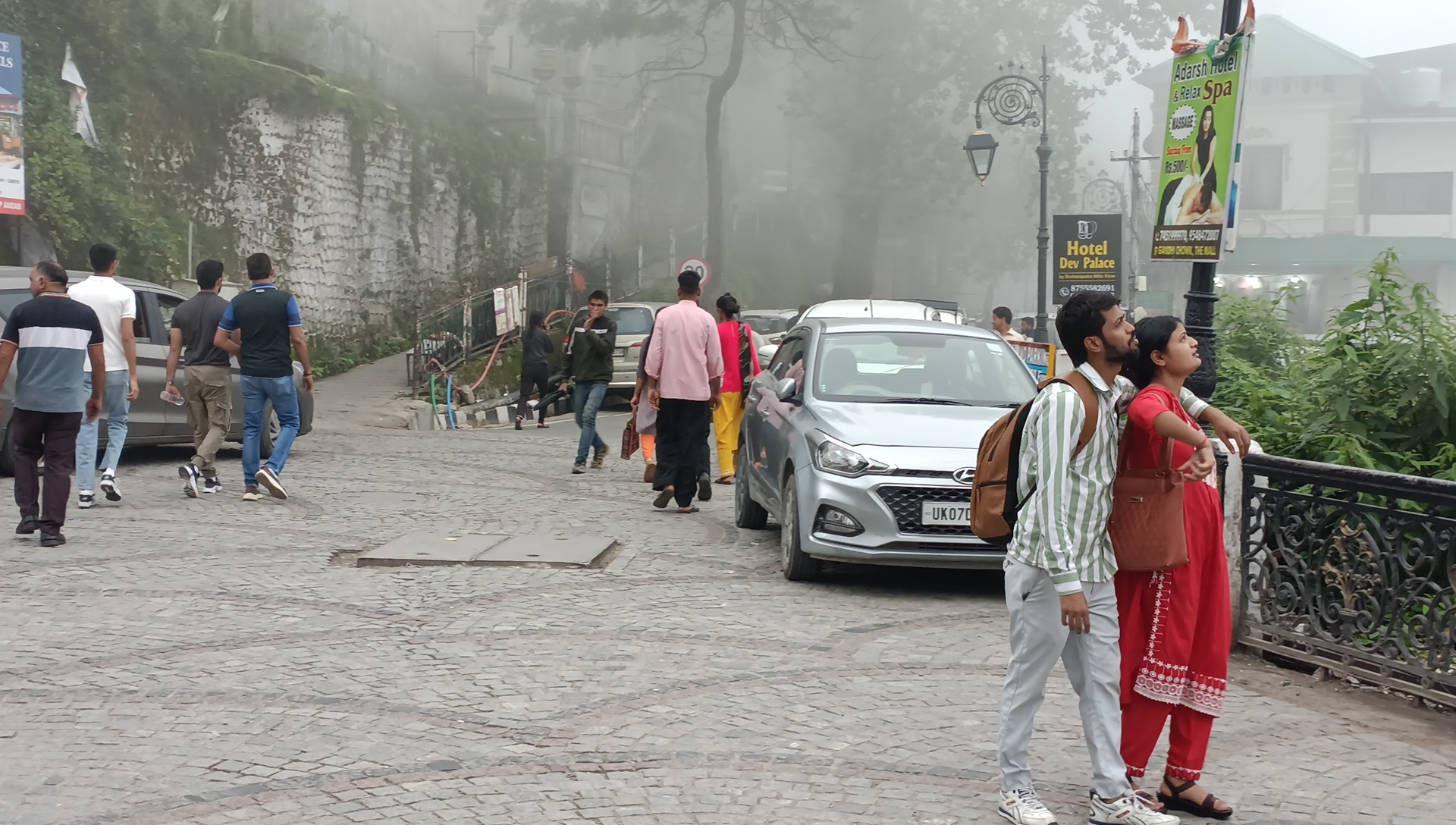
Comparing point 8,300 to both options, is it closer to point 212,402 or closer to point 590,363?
point 212,402

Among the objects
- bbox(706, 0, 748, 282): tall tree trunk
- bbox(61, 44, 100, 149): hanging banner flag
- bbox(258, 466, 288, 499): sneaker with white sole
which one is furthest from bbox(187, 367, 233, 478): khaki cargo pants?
bbox(706, 0, 748, 282): tall tree trunk

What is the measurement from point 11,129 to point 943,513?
14555 mm

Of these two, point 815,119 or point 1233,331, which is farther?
point 815,119

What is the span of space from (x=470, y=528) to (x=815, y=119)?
36.5 meters

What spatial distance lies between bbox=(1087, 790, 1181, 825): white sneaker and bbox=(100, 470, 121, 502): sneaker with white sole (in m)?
8.72

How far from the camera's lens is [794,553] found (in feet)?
26.9

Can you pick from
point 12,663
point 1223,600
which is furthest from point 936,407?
point 12,663

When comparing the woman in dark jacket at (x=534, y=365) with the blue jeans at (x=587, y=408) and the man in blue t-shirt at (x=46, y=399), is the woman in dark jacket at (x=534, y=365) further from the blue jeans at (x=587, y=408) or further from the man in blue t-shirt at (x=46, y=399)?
the man in blue t-shirt at (x=46, y=399)

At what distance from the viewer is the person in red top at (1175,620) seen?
4.16 m

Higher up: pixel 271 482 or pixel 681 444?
pixel 681 444

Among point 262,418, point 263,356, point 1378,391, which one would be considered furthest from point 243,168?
point 1378,391

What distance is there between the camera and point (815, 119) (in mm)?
44719

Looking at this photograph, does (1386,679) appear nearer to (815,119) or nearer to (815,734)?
(815,734)

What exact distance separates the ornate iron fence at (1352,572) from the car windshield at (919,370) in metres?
2.61
